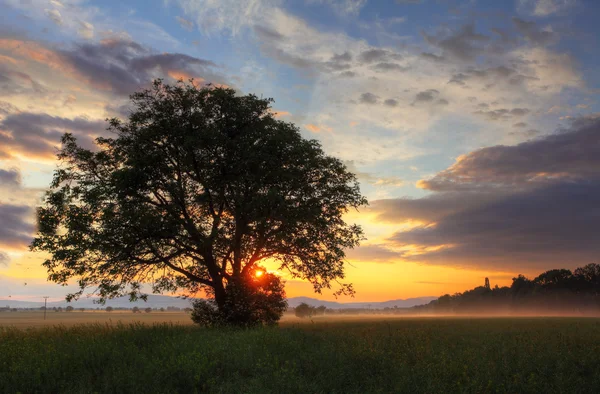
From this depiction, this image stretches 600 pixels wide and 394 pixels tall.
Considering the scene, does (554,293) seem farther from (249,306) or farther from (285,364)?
(285,364)

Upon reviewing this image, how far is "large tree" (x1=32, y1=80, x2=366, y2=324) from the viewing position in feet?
96.2

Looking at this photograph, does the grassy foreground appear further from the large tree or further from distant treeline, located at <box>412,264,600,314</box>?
distant treeline, located at <box>412,264,600,314</box>

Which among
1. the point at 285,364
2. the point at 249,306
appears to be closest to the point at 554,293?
the point at 249,306

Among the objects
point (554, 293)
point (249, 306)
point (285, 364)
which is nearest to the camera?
point (285, 364)

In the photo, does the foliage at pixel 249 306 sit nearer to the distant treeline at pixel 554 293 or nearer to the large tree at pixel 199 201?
the large tree at pixel 199 201

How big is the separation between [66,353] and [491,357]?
17964mm

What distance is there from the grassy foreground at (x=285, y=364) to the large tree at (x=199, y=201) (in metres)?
8.37

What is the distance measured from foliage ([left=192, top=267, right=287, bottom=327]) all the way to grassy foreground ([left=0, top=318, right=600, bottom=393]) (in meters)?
7.25

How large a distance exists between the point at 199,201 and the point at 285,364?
16.7 metres

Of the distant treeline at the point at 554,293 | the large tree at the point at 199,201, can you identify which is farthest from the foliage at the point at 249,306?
the distant treeline at the point at 554,293

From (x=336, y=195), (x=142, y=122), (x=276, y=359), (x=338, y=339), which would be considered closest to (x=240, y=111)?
(x=142, y=122)

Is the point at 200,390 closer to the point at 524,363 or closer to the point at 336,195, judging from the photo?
the point at 524,363

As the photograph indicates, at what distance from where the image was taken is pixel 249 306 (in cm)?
2959

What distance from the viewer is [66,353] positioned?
18.8 m
